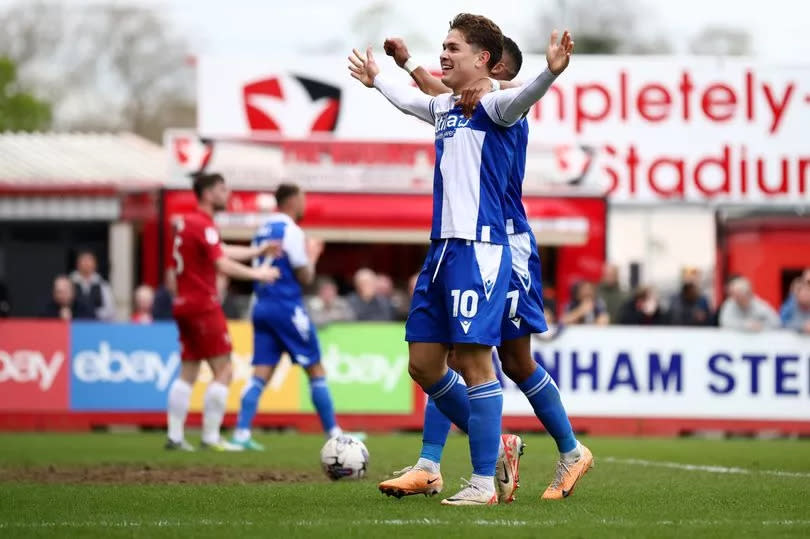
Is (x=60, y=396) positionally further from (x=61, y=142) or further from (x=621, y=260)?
(x=61, y=142)

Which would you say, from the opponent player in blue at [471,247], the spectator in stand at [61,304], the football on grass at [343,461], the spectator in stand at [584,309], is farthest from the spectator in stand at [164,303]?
the opponent player in blue at [471,247]

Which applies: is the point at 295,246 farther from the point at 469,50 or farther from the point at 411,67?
the point at 469,50

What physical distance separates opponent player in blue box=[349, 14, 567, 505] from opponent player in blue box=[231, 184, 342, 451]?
532 cm

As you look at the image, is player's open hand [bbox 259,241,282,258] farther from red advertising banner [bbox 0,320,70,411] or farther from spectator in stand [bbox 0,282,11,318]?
spectator in stand [bbox 0,282,11,318]

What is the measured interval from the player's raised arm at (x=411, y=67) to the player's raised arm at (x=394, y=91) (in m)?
0.12

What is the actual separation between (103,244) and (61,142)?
29.8 ft

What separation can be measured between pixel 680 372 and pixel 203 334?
6292mm

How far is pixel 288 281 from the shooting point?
13234 millimetres

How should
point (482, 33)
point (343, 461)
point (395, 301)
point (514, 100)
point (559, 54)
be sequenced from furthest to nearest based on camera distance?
point (395, 301) < point (343, 461) < point (482, 33) < point (514, 100) < point (559, 54)

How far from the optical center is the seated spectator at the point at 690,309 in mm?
18516

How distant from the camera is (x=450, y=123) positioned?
304 inches

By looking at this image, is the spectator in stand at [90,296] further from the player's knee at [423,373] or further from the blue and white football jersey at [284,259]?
the player's knee at [423,373]

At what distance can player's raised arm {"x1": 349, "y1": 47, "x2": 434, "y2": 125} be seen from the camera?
7.98m

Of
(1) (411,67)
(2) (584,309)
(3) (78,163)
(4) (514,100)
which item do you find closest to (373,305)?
(2) (584,309)
